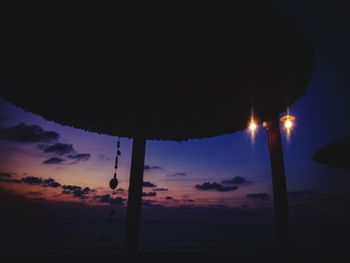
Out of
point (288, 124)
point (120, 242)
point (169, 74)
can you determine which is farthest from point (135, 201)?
point (120, 242)

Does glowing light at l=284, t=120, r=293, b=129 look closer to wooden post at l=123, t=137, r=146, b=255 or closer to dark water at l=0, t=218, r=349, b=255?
wooden post at l=123, t=137, r=146, b=255

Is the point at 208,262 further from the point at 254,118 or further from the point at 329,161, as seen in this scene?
the point at 254,118

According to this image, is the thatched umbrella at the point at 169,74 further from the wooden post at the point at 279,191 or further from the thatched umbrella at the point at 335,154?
the thatched umbrella at the point at 335,154

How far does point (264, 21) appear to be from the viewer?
2.30 m

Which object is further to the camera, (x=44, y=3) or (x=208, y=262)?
(x=208, y=262)

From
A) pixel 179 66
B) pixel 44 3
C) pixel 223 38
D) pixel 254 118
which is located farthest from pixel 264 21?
pixel 254 118

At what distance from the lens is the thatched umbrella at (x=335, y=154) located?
17.3 ft

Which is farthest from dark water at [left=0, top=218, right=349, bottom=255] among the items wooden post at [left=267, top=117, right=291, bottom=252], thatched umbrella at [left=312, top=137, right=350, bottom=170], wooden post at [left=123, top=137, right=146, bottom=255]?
thatched umbrella at [left=312, top=137, right=350, bottom=170]

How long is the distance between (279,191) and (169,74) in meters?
2.62

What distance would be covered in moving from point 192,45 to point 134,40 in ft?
2.11

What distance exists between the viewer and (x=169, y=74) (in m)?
3.33

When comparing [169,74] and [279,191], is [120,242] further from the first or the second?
[169,74]

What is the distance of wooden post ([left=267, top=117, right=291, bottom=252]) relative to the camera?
3.77 meters

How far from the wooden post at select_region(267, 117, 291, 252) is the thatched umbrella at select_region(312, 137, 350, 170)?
1.99 meters
